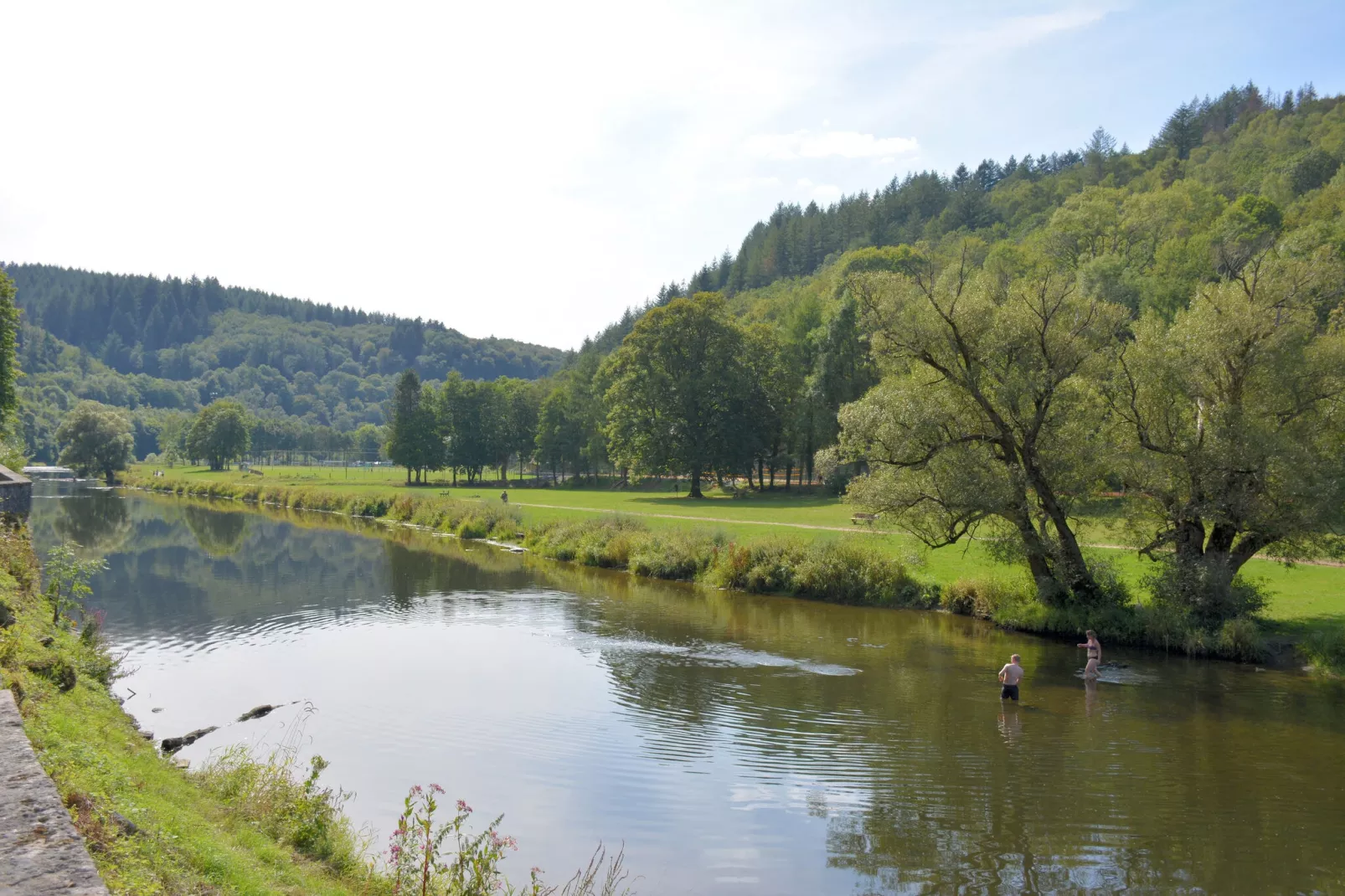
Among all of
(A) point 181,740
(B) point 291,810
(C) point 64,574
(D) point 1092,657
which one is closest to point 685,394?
(D) point 1092,657

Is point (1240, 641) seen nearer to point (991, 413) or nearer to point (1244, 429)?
point (1244, 429)

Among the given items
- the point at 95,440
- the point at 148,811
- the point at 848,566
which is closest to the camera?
the point at 148,811

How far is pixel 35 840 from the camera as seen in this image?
644cm

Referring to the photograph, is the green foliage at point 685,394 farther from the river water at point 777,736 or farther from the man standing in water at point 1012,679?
the man standing in water at point 1012,679

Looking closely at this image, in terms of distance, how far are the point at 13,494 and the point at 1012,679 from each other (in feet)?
107

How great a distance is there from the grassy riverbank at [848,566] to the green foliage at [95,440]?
68.7 metres

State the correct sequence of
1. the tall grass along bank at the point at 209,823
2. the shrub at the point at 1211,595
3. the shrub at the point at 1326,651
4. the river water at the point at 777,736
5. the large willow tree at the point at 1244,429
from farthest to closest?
the shrub at the point at 1211,595 → the large willow tree at the point at 1244,429 → the shrub at the point at 1326,651 → the river water at the point at 777,736 → the tall grass along bank at the point at 209,823

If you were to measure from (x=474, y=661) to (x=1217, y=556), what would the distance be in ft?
73.1

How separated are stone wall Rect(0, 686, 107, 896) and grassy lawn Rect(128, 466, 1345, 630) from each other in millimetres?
26925

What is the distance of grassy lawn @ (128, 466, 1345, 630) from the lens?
2889 centimetres

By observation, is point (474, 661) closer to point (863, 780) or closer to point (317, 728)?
point (317, 728)

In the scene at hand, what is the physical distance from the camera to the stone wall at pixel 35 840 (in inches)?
231

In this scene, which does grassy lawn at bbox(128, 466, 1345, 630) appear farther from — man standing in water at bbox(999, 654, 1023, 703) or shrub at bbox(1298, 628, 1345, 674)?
man standing in water at bbox(999, 654, 1023, 703)

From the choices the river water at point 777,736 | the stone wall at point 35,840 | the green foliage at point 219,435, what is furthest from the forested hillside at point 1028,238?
the green foliage at point 219,435
